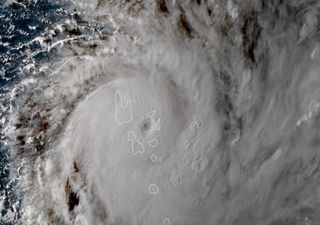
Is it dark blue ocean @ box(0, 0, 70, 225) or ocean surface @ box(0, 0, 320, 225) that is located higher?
dark blue ocean @ box(0, 0, 70, 225)

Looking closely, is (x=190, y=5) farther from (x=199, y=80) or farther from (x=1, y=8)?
(x=1, y=8)

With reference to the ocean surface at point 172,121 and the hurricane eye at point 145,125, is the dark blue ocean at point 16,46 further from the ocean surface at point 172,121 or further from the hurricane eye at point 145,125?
the hurricane eye at point 145,125

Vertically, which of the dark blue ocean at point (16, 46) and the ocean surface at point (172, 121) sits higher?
the dark blue ocean at point (16, 46)

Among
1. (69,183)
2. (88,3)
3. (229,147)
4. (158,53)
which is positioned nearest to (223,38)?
(158,53)

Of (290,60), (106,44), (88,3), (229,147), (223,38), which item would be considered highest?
(88,3)

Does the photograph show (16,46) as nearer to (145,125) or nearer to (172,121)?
(145,125)

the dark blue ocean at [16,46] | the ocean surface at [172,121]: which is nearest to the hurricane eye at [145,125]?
the ocean surface at [172,121]

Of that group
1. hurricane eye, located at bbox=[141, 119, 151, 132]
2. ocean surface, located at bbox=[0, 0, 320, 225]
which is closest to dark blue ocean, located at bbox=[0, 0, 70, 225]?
ocean surface, located at bbox=[0, 0, 320, 225]

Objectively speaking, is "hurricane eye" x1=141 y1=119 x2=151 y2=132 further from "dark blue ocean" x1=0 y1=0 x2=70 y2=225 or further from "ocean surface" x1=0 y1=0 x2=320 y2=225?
"dark blue ocean" x1=0 y1=0 x2=70 y2=225
